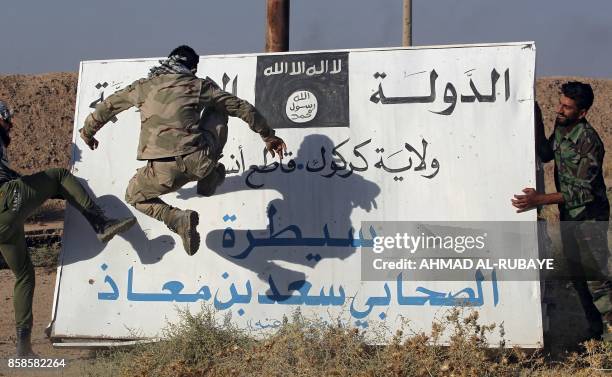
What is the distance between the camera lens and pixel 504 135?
6.59 metres

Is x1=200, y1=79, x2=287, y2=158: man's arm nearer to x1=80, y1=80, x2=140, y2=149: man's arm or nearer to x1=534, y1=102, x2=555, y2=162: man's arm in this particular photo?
x1=80, y1=80, x2=140, y2=149: man's arm

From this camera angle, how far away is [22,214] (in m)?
6.68

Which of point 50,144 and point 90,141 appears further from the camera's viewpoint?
point 50,144

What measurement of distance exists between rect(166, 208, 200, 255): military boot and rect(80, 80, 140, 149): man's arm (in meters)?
1.02

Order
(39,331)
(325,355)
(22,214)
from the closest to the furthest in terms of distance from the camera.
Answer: (325,355) < (22,214) < (39,331)

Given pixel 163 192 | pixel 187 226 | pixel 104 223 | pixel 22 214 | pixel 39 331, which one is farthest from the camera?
pixel 39 331

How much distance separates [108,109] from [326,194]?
1918mm

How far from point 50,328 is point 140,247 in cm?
101

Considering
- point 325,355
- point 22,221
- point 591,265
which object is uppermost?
point 22,221

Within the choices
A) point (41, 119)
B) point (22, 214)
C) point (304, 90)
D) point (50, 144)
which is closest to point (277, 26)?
point (304, 90)

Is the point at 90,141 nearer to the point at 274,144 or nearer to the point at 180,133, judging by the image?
the point at 180,133

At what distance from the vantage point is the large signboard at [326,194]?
6.57 meters

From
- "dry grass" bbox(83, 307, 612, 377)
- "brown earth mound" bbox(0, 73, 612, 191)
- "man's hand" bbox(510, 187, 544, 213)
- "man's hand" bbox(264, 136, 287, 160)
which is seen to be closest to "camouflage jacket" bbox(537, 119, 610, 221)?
"man's hand" bbox(510, 187, 544, 213)

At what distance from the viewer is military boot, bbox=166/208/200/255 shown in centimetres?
A: 617
